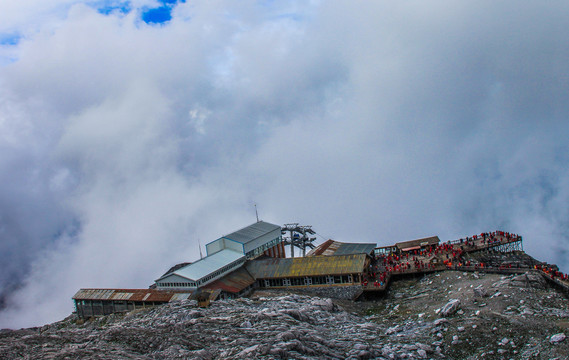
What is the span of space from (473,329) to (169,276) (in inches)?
1493

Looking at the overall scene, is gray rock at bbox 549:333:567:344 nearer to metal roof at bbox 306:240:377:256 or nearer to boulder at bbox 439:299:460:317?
boulder at bbox 439:299:460:317

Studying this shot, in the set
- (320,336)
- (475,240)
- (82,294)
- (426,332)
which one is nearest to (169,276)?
(82,294)

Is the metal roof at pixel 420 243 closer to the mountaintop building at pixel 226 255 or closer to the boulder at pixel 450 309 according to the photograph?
the mountaintop building at pixel 226 255

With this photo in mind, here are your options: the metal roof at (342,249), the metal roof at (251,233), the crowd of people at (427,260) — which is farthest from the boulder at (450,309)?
the metal roof at (251,233)

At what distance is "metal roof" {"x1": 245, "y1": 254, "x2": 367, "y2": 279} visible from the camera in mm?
59812

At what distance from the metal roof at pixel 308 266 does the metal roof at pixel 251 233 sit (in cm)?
671

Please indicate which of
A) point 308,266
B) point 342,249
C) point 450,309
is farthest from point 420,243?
point 450,309

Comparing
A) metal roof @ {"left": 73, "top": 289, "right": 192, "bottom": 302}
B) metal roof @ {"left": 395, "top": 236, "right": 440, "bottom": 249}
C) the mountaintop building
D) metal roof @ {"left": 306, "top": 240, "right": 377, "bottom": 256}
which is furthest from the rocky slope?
metal roof @ {"left": 306, "top": 240, "right": 377, "bottom": 256}

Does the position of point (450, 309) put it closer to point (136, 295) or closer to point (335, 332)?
point (335, 332)

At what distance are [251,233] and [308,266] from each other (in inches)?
670

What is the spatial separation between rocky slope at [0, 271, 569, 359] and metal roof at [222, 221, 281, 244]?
85.4 feet

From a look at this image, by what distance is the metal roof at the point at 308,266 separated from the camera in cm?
5981

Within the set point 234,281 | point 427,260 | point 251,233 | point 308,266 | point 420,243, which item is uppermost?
point 251,233

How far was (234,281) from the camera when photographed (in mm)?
61531
